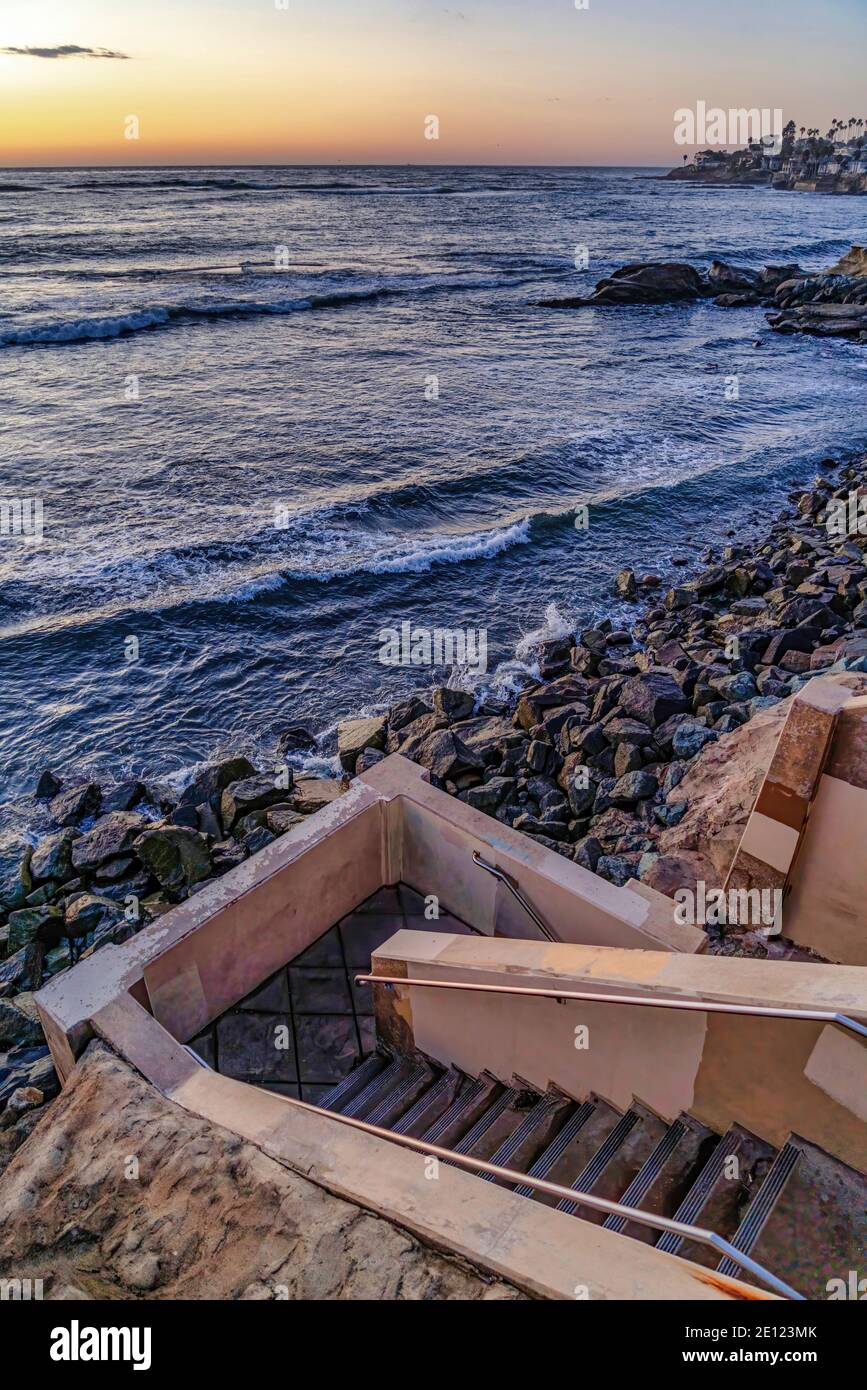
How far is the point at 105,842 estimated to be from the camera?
31.5 feet

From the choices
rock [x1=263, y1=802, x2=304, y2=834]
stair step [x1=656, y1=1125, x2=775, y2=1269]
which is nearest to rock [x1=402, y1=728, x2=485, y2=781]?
rock [x1=263, y1=802, x2=304, y2=834]

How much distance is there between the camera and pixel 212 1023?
630cm

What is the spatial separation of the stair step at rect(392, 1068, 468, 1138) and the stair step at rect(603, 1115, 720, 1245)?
157cm

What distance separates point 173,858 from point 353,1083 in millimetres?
4047

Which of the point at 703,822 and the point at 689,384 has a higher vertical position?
the point at 689,384

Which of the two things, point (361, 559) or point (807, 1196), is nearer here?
point (807, 1196)

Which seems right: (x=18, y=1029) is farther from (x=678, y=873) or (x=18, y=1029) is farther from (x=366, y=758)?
(x=678, y=873)

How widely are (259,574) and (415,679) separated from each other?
4492 mm

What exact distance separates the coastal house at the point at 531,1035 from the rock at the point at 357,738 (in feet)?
12.4

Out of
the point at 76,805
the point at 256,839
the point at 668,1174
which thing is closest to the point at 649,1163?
the point at 668,1174

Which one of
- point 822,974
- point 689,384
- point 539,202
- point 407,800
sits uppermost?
point 539,202

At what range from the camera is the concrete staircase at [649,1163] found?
3.39 m

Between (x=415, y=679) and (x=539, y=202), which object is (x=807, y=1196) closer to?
(x=415, y=679)
